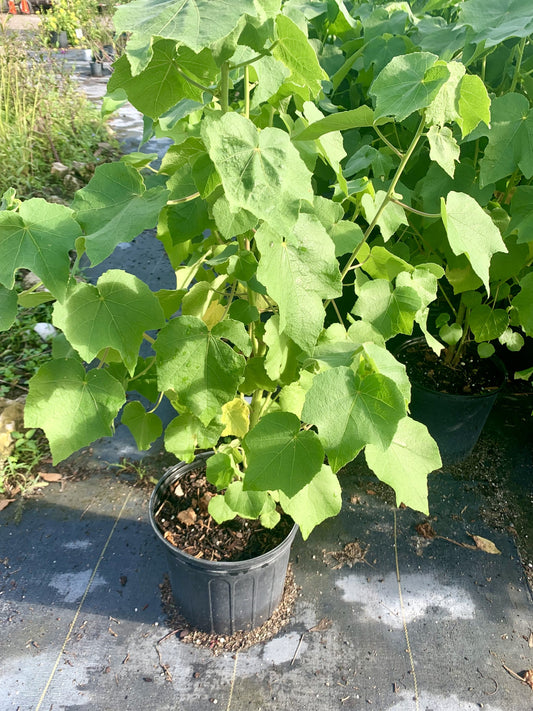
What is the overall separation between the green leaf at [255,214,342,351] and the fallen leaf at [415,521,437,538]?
135cm

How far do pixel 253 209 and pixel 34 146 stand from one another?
4256mm

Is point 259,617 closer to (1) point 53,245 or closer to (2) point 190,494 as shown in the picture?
(2) point 190,494

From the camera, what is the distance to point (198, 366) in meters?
1.05

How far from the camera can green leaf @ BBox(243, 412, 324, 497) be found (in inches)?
41.3

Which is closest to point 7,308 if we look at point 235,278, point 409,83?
point 235,278

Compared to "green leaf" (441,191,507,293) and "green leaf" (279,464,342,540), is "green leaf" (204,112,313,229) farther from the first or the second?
"green leaf" (279,464,342,540)

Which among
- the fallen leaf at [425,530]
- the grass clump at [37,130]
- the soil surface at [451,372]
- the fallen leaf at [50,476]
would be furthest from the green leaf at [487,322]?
the grass clump at [37,130]

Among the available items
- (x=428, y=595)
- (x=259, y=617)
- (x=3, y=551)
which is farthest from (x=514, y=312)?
(x=3, y=551)

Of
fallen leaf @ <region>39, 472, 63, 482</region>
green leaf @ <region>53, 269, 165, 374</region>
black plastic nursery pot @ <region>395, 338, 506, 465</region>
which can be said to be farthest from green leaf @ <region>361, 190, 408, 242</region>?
fallen leaf @ <region>39, 472, 63, 482</region>

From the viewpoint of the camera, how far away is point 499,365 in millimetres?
2312

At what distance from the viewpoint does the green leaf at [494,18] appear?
1.30 meters

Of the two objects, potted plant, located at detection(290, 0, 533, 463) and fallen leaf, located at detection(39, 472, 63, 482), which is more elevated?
potted plant, located at detection(290, 0, 533, 463)

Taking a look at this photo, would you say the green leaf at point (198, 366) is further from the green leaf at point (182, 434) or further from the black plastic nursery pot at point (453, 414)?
the black plastic nursery pot at point (453, 414)

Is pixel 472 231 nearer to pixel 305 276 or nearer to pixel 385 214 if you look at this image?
pixel 385 214
